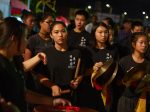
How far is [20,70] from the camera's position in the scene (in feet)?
11.0

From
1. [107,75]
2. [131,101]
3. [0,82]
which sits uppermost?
[0,82]

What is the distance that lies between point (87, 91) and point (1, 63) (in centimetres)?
266

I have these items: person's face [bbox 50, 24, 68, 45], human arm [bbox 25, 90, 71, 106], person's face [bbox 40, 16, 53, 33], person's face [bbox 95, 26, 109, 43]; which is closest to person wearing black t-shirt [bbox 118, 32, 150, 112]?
person's face [bbox 95, 26, 109, 43]

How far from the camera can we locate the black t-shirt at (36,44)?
19.6 ft

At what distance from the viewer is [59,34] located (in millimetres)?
5125

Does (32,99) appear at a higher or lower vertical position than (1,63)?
lower

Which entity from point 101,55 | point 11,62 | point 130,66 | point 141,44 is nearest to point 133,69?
point 130,66

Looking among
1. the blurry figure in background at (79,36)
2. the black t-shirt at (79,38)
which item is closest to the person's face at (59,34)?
the blurry figure in background at (79,36)

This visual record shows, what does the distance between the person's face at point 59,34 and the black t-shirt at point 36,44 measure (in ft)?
2.59

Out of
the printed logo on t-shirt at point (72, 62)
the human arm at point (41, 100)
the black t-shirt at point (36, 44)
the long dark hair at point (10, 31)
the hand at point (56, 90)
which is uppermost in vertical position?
the long dark hair at point (10, 31)

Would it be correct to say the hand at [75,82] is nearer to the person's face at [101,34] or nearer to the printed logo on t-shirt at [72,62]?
the printed logo on t-shirt at [72,62]

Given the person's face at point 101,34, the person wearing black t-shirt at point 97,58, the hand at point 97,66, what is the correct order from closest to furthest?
the hand at point 97,66
the person wearing black t-shirt at point 97,58
the person's face at point 101,34

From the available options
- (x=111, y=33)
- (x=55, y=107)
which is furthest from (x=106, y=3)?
(x=55, y=107)

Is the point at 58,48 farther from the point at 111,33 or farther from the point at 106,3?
the point at 106,3
